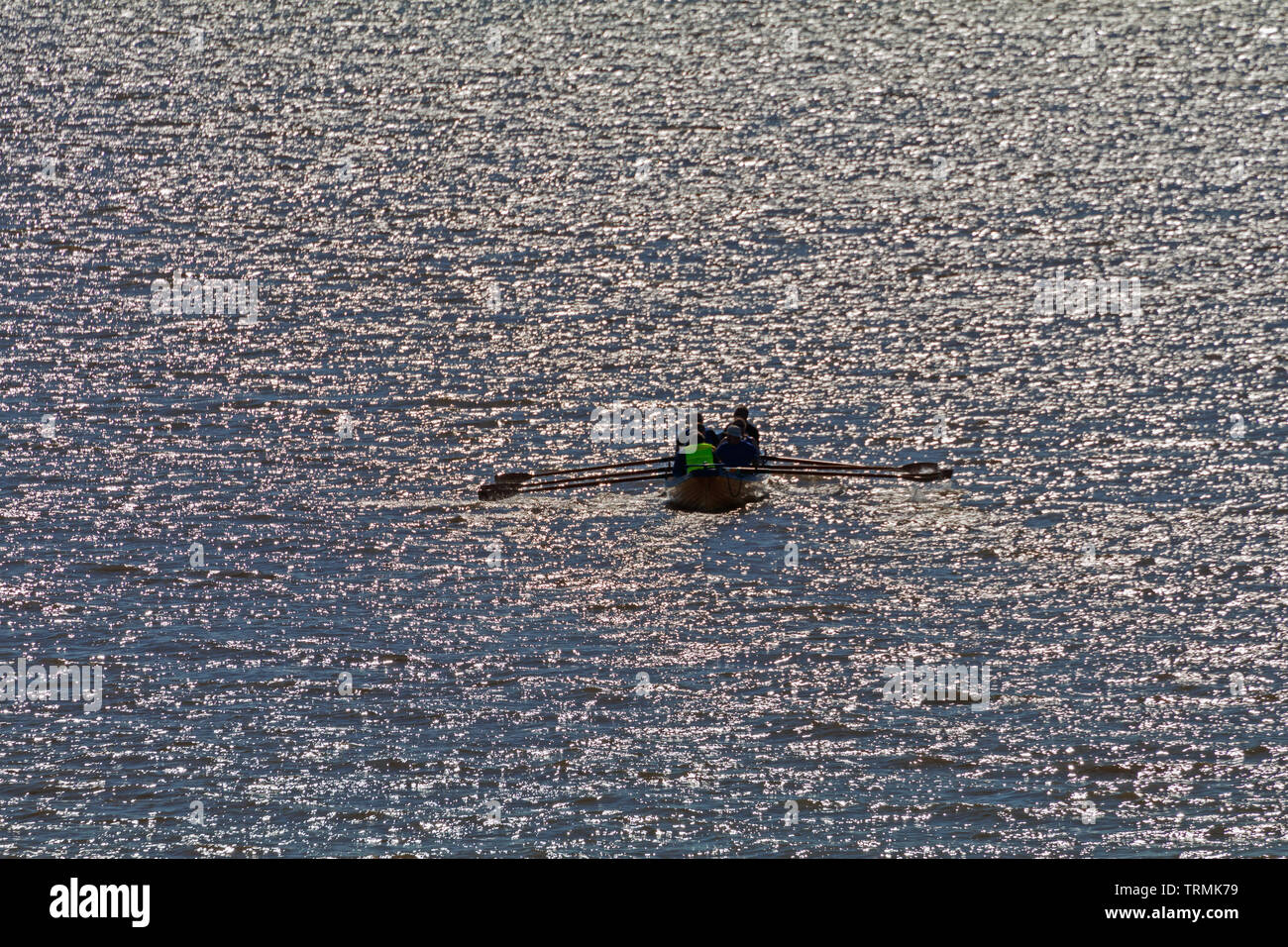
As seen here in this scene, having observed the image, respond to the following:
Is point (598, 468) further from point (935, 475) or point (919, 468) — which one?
point (935, 475)

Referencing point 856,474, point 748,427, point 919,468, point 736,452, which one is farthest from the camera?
point 748,427

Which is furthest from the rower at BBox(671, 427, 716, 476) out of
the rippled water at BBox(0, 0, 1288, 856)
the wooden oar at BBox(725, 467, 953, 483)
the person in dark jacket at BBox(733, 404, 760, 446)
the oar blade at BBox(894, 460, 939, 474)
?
the oar blade at BBox(894, 460, 939, 474)

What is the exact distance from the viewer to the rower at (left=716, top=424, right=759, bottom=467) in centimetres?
4247

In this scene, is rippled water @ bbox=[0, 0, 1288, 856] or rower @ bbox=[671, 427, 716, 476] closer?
rippled water @ bbox=[0, 0, 1288, 856]

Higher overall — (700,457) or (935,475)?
(700,457)

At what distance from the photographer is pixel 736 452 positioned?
42.6 metres

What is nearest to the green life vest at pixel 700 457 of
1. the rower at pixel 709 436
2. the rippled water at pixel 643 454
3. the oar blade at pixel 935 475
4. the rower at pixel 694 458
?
the rower at pixel 694 458

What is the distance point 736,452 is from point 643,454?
13.2ft

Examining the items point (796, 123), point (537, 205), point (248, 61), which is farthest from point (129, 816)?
point (248, 61)

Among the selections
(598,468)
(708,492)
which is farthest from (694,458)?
(598,468)

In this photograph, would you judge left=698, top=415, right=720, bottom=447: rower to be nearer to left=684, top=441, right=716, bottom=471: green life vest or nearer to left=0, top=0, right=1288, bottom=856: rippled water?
left=684, top=441, right=716, bottom=471: green life vest

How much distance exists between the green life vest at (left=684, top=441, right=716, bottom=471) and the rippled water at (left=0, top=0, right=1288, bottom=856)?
124 cm
